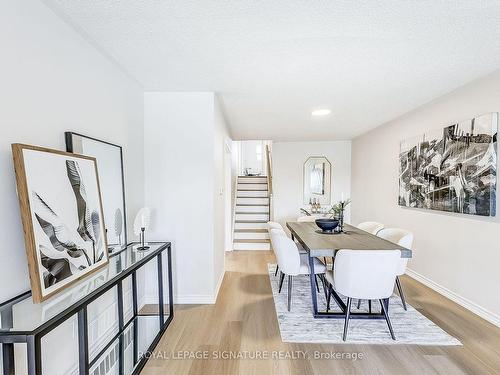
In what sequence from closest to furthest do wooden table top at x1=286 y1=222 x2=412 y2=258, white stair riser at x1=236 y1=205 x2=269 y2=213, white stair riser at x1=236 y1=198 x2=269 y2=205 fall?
1. wooden table top at x1=286 y1=222 x2=412 y2=258
2. white stair riser at x1=236 y1=205 x2=269 y2=213
3. white stair riser at x1=236 y1=198 x2=269 y2=205

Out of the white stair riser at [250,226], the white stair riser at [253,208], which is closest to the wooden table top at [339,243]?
the white stair riser at [250,226]

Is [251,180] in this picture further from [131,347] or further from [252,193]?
[131,347]

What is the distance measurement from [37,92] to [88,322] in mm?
1589

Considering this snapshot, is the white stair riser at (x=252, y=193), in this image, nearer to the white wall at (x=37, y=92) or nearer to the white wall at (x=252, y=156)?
the white wall at (x=252, y=156)

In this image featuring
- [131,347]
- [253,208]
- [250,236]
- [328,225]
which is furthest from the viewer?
[253,208]

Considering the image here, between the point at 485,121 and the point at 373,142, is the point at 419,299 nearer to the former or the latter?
the point at 485,121

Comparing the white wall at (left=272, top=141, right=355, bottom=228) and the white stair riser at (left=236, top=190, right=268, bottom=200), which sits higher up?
the white wall at (left=272, top=141, right=355, bottom=228)

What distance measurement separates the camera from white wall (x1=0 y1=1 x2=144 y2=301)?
126cm

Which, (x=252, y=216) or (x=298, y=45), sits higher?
(x=298, y=45)

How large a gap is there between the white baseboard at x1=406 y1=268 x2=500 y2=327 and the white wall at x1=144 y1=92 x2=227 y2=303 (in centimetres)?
262

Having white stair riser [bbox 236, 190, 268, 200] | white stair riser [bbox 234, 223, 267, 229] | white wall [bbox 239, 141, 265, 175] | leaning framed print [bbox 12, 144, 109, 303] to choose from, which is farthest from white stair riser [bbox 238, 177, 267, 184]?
leaning framed print [bbox 12, 144, 109, 303]

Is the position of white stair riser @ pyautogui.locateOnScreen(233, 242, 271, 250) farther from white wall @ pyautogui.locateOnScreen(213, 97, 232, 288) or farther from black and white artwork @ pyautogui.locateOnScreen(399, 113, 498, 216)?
black and white artwork @ pyautogui.locateOnScreen(399, 113, 498, 216)

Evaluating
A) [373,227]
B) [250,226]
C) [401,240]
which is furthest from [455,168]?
[250,226]

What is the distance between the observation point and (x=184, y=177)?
9.56ft
